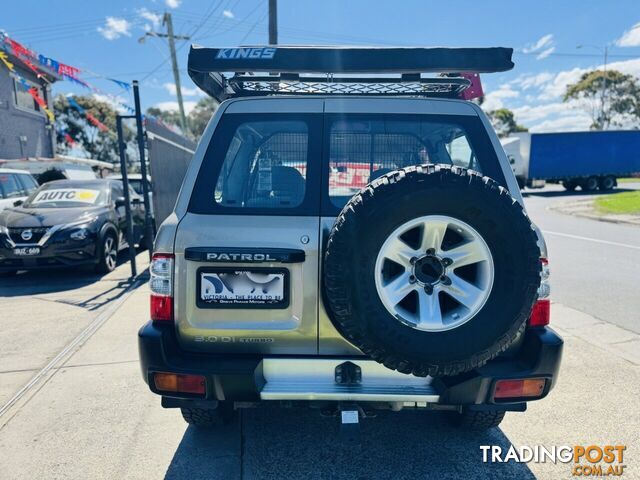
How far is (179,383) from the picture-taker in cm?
201

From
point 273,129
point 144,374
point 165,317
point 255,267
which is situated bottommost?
point 144,374

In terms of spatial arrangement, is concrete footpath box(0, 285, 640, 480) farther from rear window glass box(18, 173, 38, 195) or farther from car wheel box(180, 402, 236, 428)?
rear window glass box(18, 173, 38, 195)

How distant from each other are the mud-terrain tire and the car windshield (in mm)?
7212

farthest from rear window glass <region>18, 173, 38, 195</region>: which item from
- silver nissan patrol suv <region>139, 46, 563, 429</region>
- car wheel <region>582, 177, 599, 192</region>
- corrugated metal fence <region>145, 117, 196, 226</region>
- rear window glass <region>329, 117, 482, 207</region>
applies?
car wheel <region>582, 177, 599, 192</region>

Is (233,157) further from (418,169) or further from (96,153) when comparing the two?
(96,153)

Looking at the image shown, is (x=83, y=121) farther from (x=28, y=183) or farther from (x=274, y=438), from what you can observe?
(x=274, y=438)

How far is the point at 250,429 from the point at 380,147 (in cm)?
194

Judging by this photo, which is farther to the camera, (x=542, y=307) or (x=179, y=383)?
(x=542, y=307)

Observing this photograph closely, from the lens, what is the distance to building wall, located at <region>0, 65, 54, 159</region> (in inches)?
658

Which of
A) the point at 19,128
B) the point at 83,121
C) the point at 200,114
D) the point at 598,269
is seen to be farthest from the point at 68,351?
the point at 200,114

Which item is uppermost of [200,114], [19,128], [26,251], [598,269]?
[200,114]

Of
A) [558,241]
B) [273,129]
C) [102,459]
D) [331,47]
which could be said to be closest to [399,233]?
[273,129]

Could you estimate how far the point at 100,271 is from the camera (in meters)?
7.21

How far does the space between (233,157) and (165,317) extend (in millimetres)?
910
